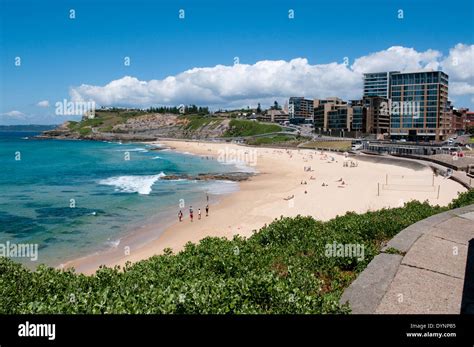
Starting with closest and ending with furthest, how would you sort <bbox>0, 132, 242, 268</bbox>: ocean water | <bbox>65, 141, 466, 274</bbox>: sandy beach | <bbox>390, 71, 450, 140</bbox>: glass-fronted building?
1. <bbox>65, 141, 466, 274</bbox>: sandy beach
2. <bbox>0, 132, 242, 268</bbox>: ocean water
3. <bbox>390, 71, 450, 140</bbox>: glass-fronted building

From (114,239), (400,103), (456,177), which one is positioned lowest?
(114,239)

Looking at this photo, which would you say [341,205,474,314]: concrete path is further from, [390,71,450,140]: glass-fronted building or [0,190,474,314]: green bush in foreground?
[390,71,450,140]: glass-fronted building

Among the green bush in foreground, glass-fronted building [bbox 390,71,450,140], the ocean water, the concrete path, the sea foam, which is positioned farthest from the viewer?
glass-fronted building [bbox 390,71,450,140]

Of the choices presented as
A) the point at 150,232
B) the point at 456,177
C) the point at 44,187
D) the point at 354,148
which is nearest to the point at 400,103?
the point at 354,148

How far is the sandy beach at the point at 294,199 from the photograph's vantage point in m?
26.8

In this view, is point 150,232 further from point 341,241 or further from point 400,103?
Result: point 400,103

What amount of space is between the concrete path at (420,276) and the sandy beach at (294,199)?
16.3m

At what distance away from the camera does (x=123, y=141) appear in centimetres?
19612

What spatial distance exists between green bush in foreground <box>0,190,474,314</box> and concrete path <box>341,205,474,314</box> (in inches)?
19.9

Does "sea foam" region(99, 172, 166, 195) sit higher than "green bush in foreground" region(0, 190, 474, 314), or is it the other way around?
"green bush in foreground" region(0, 190, 474, 314)

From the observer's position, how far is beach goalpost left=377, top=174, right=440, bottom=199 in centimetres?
4362

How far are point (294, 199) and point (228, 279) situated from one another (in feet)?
112

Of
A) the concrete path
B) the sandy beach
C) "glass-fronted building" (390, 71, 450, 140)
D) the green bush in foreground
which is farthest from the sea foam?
"glass-fronted building" (390, 71, 450, 140)
